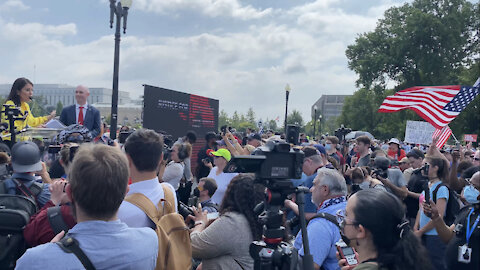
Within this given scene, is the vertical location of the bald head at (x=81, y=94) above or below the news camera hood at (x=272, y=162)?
above

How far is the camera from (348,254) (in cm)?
273

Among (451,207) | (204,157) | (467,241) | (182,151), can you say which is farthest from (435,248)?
(204,157)

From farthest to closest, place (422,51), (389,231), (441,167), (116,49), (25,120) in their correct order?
(422,51)
(116,49)
(25,120)
(441,167)
(389,231)

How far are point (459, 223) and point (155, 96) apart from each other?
327 inches

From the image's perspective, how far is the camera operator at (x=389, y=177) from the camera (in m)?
6.71

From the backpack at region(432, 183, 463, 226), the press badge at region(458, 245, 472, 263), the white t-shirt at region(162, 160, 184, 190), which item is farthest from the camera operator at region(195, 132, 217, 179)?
the press badge at region(458, 245, 472, 263)

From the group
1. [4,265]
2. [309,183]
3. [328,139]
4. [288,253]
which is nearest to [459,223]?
[309,183]

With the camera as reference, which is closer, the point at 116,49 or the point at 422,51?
the point at 116,49

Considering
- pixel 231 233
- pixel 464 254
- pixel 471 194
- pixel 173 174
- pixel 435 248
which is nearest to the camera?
pixel 231 233

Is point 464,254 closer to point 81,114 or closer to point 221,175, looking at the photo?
point 221,175


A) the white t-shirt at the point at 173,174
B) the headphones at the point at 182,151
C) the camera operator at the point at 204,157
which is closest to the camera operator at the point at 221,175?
the white t-shirt at the point at 173,174

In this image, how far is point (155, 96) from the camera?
35.9 ft

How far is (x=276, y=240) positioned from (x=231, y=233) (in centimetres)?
72

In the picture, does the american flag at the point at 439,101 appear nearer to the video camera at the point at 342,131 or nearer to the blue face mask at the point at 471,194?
the video camera at the point at 342,131
